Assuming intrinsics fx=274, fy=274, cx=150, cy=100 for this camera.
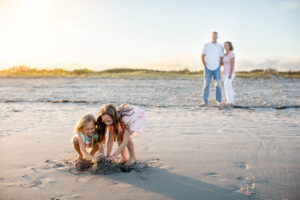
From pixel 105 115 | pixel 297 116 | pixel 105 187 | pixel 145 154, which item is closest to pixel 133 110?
pixel 105 115

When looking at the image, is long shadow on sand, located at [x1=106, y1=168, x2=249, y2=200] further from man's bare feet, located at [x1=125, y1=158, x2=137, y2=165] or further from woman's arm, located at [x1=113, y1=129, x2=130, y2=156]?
woman's arm, located at [x1=113, y1=129, x2=130, y2=156]

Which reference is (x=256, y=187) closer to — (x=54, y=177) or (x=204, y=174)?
(x=204, y=174)

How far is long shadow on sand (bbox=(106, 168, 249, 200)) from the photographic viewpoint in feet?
7.95

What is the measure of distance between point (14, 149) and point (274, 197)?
3.18 metres

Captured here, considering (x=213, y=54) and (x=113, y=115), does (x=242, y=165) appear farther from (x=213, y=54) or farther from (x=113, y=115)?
(x=213, y=54)

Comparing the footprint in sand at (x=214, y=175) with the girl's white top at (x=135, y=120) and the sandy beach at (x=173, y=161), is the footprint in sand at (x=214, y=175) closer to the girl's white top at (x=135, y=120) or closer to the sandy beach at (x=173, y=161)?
the sandy beach at (x=173, y=161)

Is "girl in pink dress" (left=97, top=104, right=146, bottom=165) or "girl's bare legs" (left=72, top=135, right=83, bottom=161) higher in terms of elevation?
"girl in pink dress" (left=97, top=104, right=146, bottom=165)

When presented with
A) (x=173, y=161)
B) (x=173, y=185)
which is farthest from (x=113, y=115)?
(x=173, y=185)

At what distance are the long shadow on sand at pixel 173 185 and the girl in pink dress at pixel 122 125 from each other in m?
0.34

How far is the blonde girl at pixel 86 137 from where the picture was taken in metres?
3.22

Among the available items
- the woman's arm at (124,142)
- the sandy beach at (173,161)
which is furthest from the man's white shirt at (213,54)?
the woman's arm at (124,142)

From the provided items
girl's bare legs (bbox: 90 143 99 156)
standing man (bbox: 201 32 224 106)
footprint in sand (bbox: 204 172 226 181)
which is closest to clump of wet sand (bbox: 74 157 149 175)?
girl's bare legs (bbox: 90 143 99 156)

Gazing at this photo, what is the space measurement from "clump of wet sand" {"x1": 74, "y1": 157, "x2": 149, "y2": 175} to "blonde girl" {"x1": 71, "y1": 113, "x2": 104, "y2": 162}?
10 cm

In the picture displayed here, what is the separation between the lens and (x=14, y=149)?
3.68m
